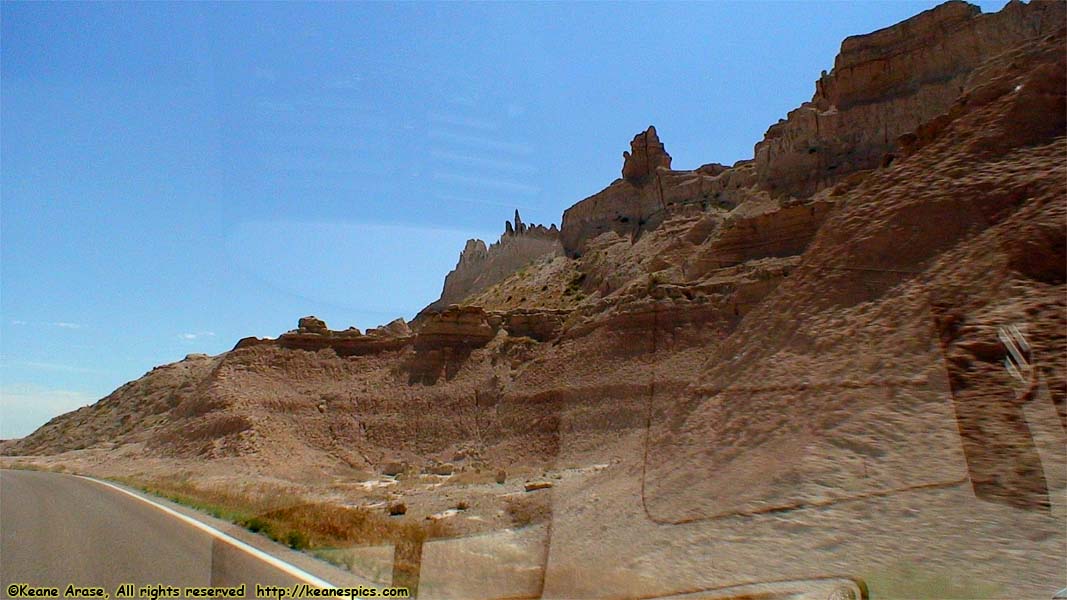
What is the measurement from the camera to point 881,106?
58.9m

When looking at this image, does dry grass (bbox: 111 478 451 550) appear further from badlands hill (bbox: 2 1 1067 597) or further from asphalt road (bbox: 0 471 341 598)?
badlands hill (bbox: 2 1 1067 597)

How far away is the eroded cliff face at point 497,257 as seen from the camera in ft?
313

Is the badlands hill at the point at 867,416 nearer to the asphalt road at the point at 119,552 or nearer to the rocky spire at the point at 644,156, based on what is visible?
the asphalt road at the point at 119,552

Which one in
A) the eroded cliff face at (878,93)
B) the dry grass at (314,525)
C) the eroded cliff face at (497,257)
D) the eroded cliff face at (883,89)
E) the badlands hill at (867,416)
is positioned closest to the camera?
the badlands hill at (867,416)

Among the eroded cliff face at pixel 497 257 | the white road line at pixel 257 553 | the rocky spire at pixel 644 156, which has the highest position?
the rocky spire at pixel 644 156

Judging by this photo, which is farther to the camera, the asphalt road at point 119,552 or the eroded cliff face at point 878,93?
the eroded cliff face at point 878,93

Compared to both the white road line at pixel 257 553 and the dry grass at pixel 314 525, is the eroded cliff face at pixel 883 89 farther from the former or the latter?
the white road line at pixel 257 553

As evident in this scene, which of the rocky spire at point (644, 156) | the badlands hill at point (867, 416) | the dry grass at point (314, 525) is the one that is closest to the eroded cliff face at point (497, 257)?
the rocky spire at point (644, 156)

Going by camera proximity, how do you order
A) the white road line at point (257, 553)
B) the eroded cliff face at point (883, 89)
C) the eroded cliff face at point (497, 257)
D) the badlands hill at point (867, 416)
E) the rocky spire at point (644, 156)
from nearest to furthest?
1. the badlands hill at point (867, 416)
2. the white road line at point (257, 553)
3. the eroded cliff face at point (883, 89)
4. the rocky spire at point (644, 156)
5. the eroded cliff face at point (497, 257)

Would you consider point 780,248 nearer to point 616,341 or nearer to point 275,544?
point 616,341

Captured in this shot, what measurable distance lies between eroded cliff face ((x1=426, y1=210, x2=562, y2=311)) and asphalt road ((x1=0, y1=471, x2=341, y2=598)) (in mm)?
76591

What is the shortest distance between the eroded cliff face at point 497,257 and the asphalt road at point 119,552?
251 ft

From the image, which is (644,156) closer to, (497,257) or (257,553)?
(497,257)

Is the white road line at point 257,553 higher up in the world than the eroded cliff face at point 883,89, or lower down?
lower down
